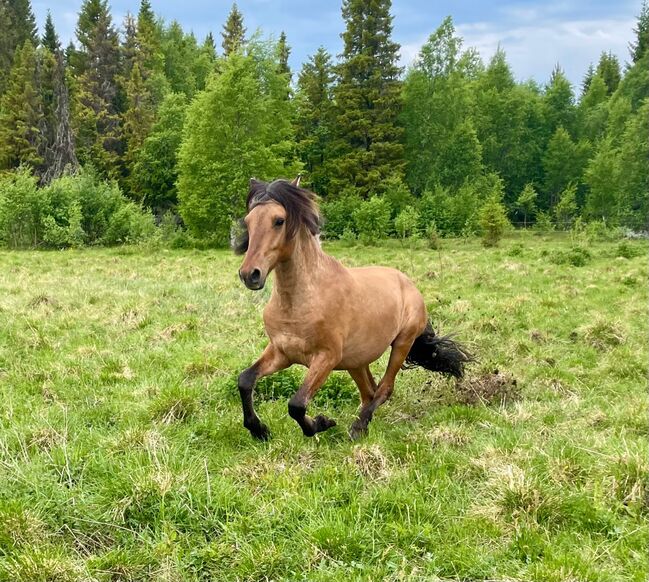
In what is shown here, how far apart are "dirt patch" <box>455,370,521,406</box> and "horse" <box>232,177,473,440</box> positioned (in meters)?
1.17

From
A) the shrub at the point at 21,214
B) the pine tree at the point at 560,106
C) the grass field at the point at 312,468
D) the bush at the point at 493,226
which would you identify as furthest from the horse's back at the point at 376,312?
the pine tree at the point at 560,106

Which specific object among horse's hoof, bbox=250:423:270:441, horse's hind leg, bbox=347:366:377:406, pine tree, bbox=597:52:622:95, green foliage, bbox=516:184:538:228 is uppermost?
pine tree, bbox=597:52:622:95

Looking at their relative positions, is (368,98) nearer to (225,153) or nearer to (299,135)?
(299,135)

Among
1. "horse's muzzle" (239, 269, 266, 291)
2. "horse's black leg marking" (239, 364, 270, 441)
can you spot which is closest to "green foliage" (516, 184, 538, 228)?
"horse's black leg marking" (239, 364, 270, 441)

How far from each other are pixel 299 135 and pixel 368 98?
8183mm

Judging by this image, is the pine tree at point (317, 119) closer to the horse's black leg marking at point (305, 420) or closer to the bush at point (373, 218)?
the bush at point (373, 218)

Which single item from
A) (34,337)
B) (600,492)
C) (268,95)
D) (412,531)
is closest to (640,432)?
(600,492)

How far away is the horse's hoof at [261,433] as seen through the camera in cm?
516

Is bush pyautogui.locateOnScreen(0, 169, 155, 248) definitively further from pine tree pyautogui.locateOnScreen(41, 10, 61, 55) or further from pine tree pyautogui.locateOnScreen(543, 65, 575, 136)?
pine tree pyautogui.locateOnScreen(543, 65, 575, 136)

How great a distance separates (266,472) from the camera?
4566 millimetres

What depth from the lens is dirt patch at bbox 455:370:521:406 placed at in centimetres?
656

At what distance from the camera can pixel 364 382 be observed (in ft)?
19.9

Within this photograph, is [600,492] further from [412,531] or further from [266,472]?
[266,472]

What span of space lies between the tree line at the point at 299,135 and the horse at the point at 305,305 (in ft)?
84.4
